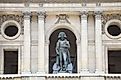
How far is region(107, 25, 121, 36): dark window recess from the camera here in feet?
95.7

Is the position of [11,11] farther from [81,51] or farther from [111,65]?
[111,65]

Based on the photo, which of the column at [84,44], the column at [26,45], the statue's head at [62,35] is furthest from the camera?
the statue's head at [62,35]

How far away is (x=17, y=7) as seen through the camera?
28250 mm

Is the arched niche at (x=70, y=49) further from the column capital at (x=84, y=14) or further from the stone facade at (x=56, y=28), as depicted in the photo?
the column capital at (x=84, y=14)

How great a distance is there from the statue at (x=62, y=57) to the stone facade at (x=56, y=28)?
0.50 metres

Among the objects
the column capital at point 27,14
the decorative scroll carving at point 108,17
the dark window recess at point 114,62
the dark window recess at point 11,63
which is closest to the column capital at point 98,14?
the decorative scroll carving at point 108,17

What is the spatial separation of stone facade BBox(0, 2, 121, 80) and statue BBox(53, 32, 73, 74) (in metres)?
0.50

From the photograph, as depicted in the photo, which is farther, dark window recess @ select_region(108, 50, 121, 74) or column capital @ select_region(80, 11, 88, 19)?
dark window recess @ select_region(108, 50, 121, 74)

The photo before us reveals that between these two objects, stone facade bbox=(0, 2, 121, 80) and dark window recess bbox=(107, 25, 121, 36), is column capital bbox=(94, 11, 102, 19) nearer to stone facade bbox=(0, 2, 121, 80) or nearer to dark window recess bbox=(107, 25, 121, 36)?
stone facade bbox=(0, 2, 121, 80)

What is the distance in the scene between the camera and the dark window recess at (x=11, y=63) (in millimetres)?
30245

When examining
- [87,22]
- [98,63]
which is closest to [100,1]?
[87,22]

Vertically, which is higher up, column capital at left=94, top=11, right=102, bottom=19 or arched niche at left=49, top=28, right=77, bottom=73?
column capital at left=94, top=11, right=102, bottom=19

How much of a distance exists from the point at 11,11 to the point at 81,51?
4388 millimetres

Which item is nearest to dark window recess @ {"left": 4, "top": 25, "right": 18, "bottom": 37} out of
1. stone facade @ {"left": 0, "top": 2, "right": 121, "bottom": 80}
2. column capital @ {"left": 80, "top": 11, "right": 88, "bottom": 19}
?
stone facade @ {"left": 0, "top": 2, "right": 121, "bottom": 80}
